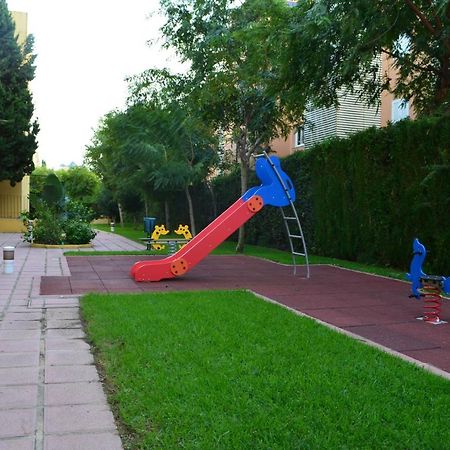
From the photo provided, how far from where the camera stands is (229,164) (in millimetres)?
21828

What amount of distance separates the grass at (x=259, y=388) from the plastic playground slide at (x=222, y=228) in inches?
135

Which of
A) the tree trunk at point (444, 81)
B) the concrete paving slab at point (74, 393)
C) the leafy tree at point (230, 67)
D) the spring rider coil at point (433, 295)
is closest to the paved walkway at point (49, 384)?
the concrete paving slab at point (74, 393)

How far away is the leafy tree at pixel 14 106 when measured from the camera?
2320 centimetres

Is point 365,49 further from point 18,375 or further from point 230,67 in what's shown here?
point 18,375

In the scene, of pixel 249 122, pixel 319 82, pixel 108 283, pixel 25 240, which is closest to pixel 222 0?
pixel 249 122

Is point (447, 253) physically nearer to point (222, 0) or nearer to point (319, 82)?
point (319, 82)

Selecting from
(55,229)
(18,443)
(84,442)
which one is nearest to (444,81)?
(84,442)

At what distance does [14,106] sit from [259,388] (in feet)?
75.4

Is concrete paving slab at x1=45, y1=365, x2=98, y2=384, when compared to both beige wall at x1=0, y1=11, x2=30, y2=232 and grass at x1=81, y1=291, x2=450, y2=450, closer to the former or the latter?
grass at x1=81, y1=291, x2=450, y2=450

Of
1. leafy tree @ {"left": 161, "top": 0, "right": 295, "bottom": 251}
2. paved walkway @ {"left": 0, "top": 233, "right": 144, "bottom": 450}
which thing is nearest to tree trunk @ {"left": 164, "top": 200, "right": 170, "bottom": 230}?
leafy tree @ {"left": 161, "top": 0, "right": 295, "bottom": 251}

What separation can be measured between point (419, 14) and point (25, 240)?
15.5 m

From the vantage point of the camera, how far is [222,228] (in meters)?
9.73

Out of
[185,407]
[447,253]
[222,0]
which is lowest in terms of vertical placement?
[185,407]

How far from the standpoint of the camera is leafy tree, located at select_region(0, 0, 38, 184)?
23.2 metres
